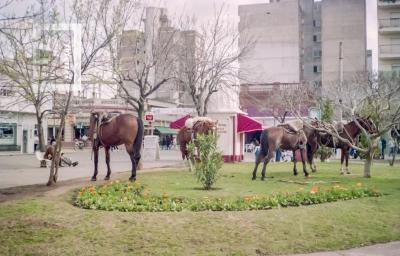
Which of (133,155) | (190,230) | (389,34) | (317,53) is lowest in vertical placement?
(190,230)

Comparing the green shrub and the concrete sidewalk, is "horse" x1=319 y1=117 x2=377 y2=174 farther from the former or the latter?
the concrete sidewalk

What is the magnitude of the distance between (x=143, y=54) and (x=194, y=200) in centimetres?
1223

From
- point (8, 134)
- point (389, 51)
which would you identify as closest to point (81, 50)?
point (8, 134)

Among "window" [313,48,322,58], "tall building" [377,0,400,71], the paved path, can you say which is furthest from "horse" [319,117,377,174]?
"window" [313,48,322,58]

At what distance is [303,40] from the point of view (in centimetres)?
7775

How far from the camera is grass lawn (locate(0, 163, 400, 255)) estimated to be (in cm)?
806

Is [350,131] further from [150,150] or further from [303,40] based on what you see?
[303,40]

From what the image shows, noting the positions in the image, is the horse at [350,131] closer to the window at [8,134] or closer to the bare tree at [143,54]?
the bare tree at [143,54]

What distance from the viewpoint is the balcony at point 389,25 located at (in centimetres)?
5369

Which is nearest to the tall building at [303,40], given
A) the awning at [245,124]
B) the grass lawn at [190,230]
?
the awning at [245,124]

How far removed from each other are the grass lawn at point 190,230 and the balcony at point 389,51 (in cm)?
4643

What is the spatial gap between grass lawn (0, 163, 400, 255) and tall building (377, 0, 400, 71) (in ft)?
153

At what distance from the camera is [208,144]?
501 inches

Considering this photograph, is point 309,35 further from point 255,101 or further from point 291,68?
point 255,101
